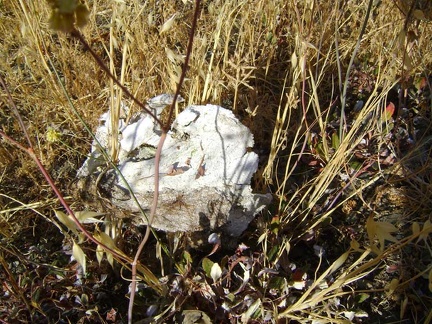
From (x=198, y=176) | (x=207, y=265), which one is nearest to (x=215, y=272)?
(x=207, y=265)

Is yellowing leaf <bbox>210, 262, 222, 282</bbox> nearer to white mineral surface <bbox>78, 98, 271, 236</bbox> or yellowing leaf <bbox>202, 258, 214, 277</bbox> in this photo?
yellowing leaf <bbox>202, 258, 214, 277</bbox>

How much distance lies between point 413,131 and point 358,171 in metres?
0.35

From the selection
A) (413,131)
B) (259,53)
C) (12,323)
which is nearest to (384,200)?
(413,131)

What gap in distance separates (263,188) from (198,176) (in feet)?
0.88

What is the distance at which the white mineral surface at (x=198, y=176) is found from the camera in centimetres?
135

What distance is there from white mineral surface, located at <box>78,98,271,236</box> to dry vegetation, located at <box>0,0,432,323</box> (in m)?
0.07

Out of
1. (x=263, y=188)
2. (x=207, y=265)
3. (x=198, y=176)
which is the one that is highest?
(x=198, y=176)

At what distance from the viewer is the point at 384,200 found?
1.59 metres

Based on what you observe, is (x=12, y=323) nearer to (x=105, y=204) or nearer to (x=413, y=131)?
(x=105, y=204)

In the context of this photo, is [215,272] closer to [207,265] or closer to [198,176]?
[207,265]

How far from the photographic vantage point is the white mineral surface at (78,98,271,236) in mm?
1354

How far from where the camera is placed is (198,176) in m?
1.35

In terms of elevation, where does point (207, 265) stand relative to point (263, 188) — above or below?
below

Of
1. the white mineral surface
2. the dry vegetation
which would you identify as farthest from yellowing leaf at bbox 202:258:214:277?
the white mineral surface
